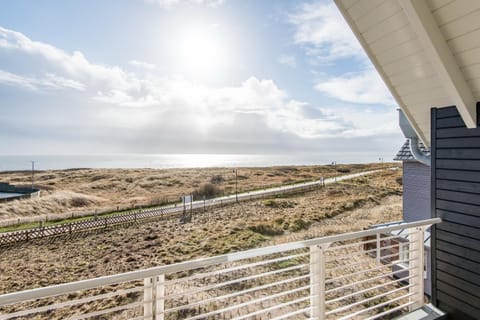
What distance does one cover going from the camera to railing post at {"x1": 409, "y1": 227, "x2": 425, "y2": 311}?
6.33 ft

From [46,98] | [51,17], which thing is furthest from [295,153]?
[51,17]

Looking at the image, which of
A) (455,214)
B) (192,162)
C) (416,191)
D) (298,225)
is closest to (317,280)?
(455,214)

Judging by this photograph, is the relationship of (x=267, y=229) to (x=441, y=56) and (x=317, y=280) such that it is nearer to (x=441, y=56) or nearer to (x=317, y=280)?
(x=317, y=280)

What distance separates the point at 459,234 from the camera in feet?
6.12

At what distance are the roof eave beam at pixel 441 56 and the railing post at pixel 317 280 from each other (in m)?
1.32

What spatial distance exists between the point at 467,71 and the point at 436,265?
4.94 feet

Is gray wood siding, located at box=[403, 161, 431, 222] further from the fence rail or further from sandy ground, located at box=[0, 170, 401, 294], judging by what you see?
the fence rail

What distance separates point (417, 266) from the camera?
6.40ft

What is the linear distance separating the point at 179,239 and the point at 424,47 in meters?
8.27

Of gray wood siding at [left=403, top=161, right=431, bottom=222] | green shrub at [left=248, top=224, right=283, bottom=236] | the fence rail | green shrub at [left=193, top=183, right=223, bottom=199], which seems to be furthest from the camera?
green shrub at [left=193, top=183, right=223, bottom=199]

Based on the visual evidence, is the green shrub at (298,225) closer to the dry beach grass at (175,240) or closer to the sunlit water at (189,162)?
the dry beach grass at (175,240)

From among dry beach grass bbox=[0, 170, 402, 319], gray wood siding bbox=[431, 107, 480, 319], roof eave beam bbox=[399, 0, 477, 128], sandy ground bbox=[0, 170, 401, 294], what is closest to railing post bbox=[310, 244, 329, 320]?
gray wood siding bbox=[431, 107, 480, 319]

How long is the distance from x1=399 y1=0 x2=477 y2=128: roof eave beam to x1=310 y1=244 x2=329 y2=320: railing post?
132 cm

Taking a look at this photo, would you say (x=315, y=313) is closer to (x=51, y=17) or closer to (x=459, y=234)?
(x=459, y=234)
